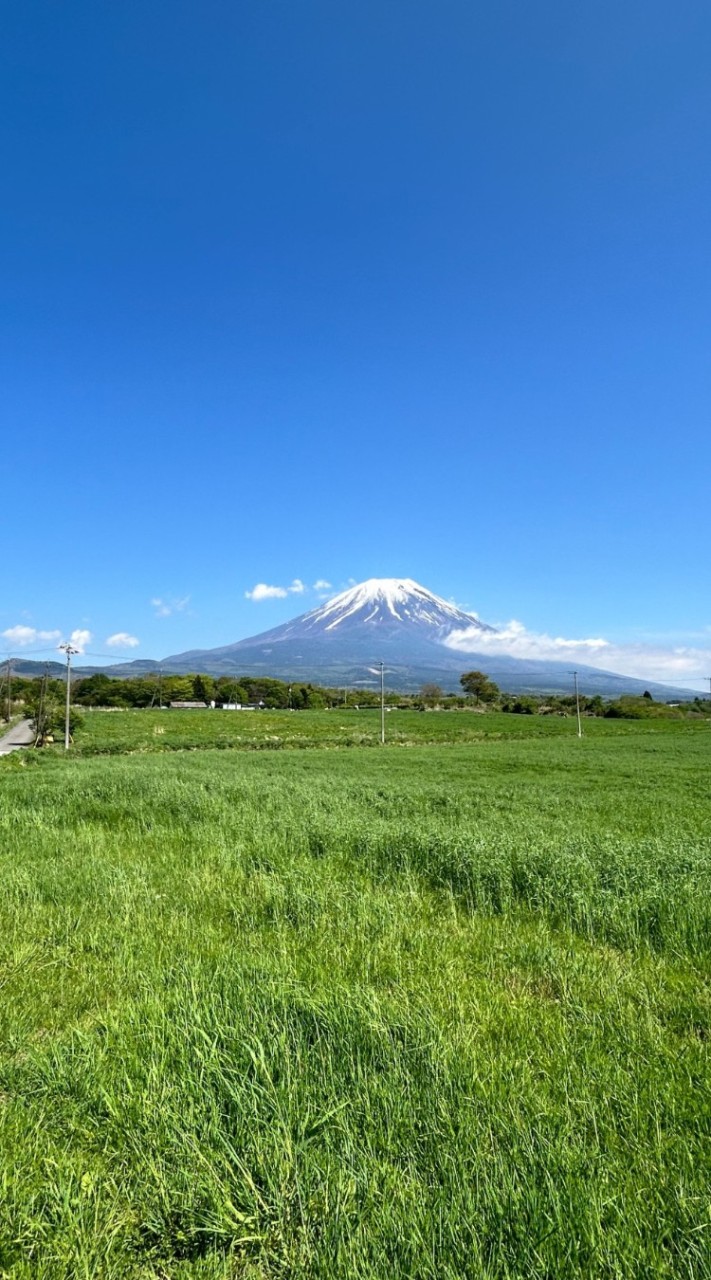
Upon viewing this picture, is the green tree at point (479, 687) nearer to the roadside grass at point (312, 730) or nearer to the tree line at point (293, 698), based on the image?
the tree line at point (293, 698)

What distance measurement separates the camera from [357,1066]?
301cm

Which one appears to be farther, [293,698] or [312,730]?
[293,698]

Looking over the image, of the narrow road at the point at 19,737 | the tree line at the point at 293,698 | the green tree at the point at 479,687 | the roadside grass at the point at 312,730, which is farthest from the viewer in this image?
the green tree at the point at 479,687

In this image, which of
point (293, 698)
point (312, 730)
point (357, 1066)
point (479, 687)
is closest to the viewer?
point (357, 1066)

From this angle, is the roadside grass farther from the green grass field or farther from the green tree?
the green grass field

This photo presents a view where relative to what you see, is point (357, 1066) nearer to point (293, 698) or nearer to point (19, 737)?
point (19, 737)

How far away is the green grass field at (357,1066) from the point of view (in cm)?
211

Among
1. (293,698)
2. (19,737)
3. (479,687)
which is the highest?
(479,687)

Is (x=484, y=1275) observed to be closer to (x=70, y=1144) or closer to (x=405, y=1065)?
(x=405, y=1065)

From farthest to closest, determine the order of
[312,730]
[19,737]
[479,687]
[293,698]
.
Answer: [479,687]
[293,698]
[312,730]
[19,737]

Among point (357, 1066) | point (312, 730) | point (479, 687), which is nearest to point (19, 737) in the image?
point (312, 730)

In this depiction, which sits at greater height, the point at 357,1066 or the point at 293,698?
the point at 357,1066

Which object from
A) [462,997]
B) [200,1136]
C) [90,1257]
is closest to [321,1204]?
[200,1136]

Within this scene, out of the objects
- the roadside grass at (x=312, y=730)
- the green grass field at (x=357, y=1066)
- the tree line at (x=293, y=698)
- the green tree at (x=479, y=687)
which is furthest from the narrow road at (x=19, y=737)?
the green tree at (x=479, y=687)
